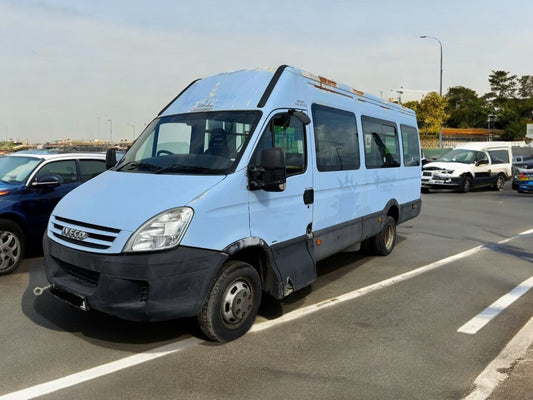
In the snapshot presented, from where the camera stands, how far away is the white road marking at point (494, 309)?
467 cm

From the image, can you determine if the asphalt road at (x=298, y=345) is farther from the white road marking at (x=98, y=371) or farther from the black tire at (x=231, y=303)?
the black tire at (x=231, y=303)

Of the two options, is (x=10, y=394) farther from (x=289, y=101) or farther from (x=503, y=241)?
(x=503, y=241)

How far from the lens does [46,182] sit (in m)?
6.66

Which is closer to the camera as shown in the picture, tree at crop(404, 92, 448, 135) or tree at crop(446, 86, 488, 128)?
tree at crop(404, 92, 448, 135)

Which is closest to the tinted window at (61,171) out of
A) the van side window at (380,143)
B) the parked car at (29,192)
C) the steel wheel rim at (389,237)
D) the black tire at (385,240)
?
the parked car at (29,192)

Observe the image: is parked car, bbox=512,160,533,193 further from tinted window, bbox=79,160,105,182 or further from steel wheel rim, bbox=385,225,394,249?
tinted window, bbox=79,160,105,182

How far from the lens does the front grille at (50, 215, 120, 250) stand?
145 inches

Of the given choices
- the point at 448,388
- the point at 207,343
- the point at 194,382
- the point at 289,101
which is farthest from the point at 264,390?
the point at 289,101

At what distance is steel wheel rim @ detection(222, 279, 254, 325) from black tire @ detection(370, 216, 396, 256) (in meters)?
3.74

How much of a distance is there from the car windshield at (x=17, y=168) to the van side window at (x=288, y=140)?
4.18 metres

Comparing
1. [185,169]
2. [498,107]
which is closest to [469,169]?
[185,169]

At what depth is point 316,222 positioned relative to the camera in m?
5.28

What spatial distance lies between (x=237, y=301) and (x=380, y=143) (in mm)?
4144

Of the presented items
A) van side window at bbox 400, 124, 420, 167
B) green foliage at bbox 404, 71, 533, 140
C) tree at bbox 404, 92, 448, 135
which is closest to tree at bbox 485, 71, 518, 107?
green foliage at bbox 404, 71, 533, 140
